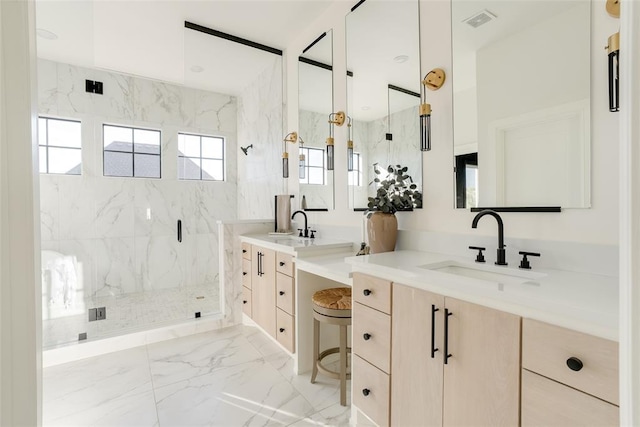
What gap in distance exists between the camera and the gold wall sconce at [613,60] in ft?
3.52

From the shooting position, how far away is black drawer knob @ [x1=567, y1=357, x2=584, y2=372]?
31.2 inches

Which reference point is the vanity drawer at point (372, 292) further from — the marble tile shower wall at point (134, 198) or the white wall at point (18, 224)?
the marble tile shower wall at point (134, 198)

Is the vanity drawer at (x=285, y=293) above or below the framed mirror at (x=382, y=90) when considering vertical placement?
below

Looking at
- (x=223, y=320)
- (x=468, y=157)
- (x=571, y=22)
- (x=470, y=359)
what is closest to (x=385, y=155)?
(x=468, y=157)

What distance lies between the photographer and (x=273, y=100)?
360 centimetres

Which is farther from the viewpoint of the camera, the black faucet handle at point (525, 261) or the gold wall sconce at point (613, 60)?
the black faucet handle at point (525, 261)

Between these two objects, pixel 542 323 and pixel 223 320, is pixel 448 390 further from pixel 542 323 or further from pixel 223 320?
pixel 223 320

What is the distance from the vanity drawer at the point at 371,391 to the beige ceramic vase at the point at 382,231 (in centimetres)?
66

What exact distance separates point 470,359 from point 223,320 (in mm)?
2549

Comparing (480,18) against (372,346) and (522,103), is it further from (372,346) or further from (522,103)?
(372,346)

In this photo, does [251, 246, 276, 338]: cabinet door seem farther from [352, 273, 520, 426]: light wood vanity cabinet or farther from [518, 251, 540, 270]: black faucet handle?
[518, 251, 540, 270]: black faucet handle

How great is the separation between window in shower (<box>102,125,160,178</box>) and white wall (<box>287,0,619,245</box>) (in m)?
2.32

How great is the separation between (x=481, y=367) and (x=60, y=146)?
4.71 meters

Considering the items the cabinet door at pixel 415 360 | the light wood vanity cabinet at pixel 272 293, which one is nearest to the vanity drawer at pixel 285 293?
the light wood vanity cabinet at pixel 272 293
